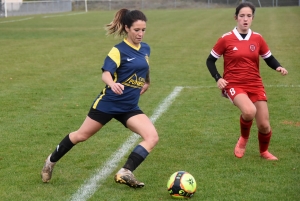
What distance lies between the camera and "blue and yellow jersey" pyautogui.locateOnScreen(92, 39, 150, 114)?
22.0ft

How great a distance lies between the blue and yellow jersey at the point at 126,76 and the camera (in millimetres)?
6691

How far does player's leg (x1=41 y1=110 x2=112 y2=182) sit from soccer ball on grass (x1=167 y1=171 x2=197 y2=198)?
964 millimetres

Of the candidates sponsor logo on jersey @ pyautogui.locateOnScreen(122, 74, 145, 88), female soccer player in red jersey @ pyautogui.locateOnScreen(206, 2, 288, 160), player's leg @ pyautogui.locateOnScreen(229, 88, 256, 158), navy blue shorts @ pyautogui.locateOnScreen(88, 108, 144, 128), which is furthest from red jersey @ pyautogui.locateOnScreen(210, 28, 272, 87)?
navy blue shorts @ pyautogui.locateOnScreen(88, 108, 144, 128)

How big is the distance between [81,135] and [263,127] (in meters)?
2.41

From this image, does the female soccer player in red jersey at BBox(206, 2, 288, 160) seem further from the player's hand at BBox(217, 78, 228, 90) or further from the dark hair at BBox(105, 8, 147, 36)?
the dark hair at BBox(105, 8, 147, 36)

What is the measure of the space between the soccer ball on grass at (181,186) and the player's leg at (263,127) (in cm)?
177

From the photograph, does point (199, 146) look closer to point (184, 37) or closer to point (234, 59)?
point (234, 59)

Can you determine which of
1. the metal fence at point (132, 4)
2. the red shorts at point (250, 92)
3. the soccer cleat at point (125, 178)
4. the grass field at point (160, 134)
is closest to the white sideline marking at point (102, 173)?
the grass field at point (160, 134)

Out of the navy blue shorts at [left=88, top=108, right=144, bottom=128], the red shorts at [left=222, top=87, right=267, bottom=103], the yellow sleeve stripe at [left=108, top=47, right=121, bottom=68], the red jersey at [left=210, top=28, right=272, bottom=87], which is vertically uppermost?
the yellow sleeve stripe at [left=108, top=47, right=121, bottom=68]

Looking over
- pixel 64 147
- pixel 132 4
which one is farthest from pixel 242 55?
pixel 132 4

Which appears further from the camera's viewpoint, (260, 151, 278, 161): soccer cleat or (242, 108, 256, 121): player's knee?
(260, 151, 278, 161): soccer cleat

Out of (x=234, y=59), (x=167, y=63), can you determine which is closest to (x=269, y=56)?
(x=234, y=59)

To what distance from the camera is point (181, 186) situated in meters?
6.42

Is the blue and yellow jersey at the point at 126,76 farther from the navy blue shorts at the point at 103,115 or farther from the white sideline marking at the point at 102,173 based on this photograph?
the white sideline marking at the point at 102,173
